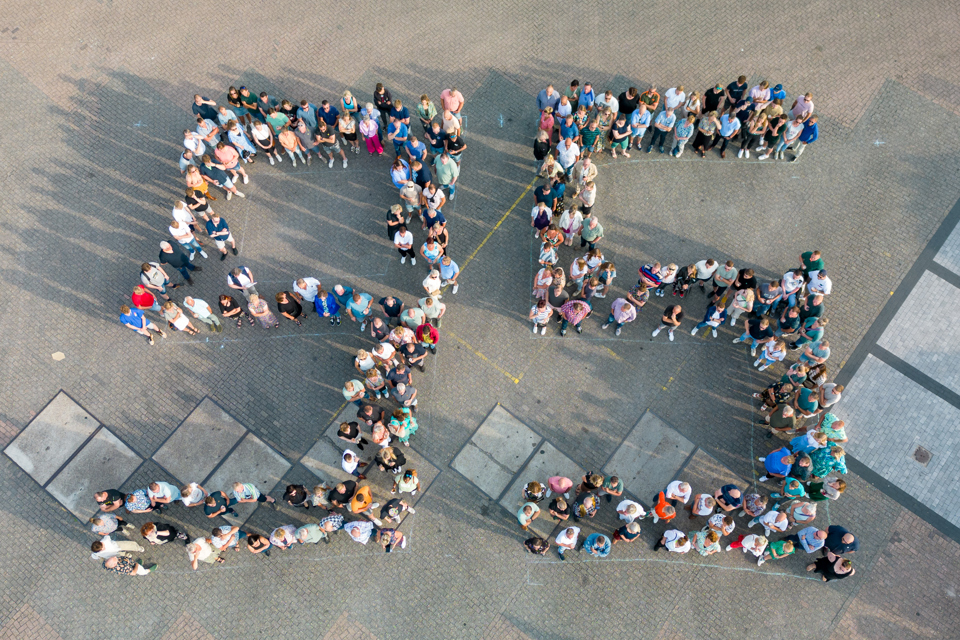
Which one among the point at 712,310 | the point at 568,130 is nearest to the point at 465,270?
the point at 568,130

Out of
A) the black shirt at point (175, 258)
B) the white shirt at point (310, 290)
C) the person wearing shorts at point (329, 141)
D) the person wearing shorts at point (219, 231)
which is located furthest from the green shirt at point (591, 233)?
the black shirt at point (175, 258)

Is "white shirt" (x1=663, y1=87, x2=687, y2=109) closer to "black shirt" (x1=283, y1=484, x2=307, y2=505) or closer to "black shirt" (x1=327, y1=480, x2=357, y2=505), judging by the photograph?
"black shirt" (x1=327, y1=480, x2=357, y2=505)

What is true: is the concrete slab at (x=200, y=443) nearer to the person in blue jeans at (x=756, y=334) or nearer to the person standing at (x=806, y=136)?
the person in blue jeans at (x=756, y=334)

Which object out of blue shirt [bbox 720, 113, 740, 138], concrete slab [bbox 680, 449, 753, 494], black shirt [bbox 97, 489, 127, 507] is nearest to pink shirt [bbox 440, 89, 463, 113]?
blue shirt [bbox 720, 113, 740, 138]

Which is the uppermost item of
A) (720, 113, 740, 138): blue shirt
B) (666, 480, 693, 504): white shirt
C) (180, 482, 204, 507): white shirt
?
(720, 113, 740, 138): blue shirt

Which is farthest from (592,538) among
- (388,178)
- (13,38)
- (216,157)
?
(13,38)

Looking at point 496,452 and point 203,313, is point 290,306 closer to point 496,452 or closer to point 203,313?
point 203,313

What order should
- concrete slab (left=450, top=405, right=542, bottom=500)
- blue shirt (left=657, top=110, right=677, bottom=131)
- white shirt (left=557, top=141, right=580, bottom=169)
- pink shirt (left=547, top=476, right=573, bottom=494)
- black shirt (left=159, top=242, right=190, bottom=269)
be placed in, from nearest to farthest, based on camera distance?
pink shirt (left=547, top=476, right=573, bottom=494), concrete slab (left=450, top=405, right=542, bottom=500), black shirt (left=159, top=242, right=190, bottom=269), white shirt (left=557, top=141, right=580, bottom=169), blue shirt (left=657, top=110, right=677, bottom=131)
